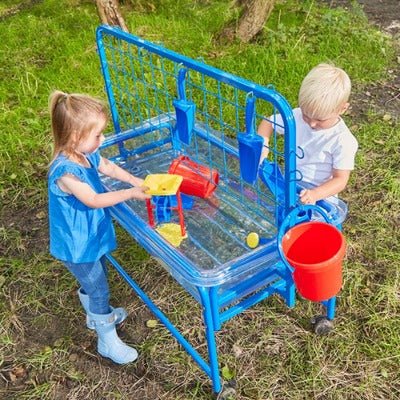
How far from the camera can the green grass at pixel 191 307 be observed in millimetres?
2318

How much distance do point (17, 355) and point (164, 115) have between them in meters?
1.44

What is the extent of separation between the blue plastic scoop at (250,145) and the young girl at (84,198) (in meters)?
0.42

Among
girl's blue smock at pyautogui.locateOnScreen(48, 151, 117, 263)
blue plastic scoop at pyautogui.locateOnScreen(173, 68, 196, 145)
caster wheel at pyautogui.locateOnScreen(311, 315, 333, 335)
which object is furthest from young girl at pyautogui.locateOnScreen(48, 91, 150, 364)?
caster wheel at pyautogui.locateOnScreen(311, 315, 333, 335)

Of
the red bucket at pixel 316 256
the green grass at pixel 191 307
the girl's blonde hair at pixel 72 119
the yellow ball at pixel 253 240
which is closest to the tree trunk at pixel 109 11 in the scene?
the green grass at pixel 191 307

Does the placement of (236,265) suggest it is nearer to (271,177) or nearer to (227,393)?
(271,177)

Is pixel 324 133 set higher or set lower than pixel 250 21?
higher

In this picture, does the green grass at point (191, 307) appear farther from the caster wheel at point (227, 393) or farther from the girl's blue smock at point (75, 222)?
the girl's blue smock at point (75, 222)

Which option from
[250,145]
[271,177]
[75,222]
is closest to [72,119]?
[75,222]

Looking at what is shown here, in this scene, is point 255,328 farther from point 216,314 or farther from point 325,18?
point 325,18

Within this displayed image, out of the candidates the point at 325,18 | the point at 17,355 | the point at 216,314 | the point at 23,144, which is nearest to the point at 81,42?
the point at 23,144

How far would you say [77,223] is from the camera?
210cm

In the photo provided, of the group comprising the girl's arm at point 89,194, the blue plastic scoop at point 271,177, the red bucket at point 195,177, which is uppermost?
the girl's arm at point 89,194

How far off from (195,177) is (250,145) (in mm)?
707

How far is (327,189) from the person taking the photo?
2.12 metres
